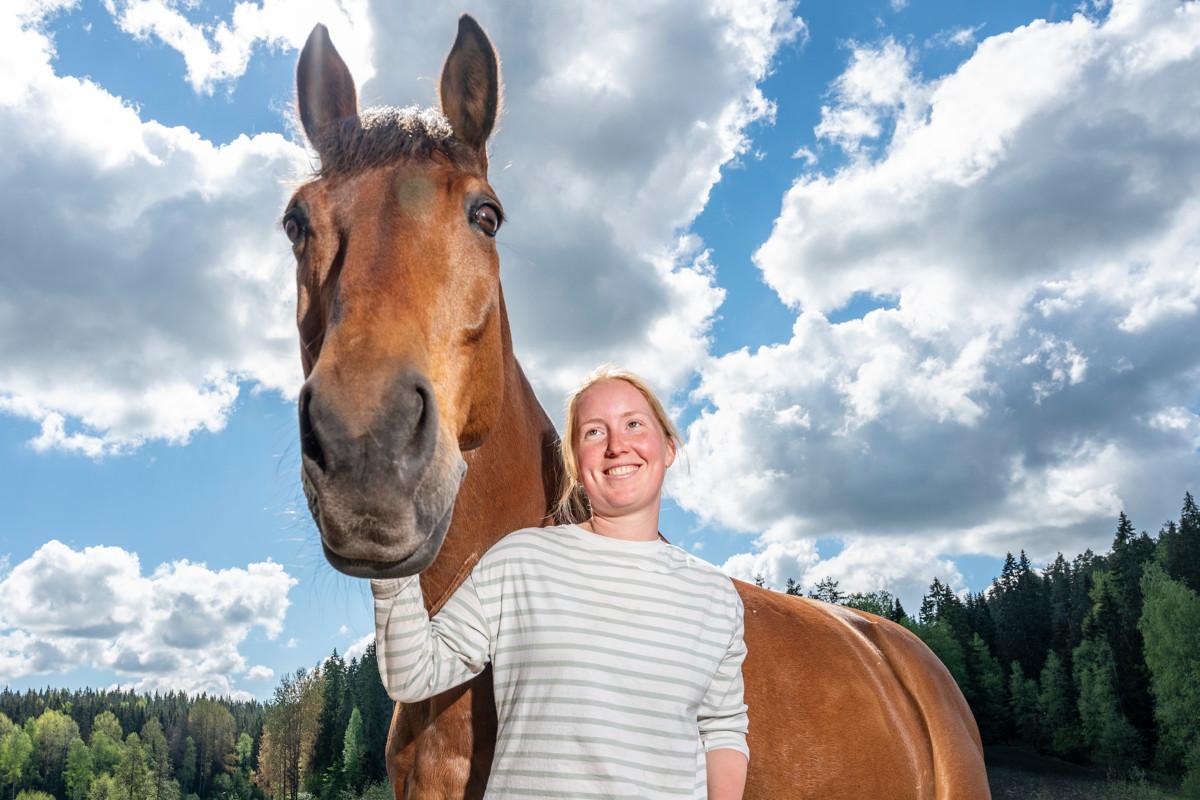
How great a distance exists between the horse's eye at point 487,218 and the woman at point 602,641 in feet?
2.41

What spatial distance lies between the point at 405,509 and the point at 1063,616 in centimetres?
8123

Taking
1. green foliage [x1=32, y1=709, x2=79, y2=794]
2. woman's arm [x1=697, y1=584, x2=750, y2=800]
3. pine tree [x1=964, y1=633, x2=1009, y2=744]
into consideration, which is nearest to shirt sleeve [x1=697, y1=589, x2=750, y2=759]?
woman's arm [x1=697, y1=584, x2=750, y2=800]

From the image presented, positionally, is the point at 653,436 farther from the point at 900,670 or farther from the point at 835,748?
the point at 900,670

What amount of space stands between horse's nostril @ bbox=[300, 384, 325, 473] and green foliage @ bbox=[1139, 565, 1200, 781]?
55.7 metres

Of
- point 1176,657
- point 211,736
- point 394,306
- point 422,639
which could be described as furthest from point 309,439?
point 211,736

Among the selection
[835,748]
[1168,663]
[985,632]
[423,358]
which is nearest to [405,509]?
[423,358]

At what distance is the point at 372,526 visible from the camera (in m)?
2.20

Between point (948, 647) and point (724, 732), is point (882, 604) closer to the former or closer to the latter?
point (948, 647)

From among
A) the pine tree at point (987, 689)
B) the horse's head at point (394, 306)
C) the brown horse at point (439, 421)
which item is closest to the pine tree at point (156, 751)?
the pine tree at point (987, 689)

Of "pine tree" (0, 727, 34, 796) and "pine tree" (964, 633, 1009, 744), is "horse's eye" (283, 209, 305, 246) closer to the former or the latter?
"pine tree" (964, 633, 1009, 744)

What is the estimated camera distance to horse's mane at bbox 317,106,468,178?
3.06 m

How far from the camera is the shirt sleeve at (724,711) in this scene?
2879 millimetres

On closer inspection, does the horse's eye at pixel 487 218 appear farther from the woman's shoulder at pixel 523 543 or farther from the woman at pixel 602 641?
the woman's shoulder at pixel 523 543

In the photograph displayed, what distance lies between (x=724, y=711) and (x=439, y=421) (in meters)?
1.46
